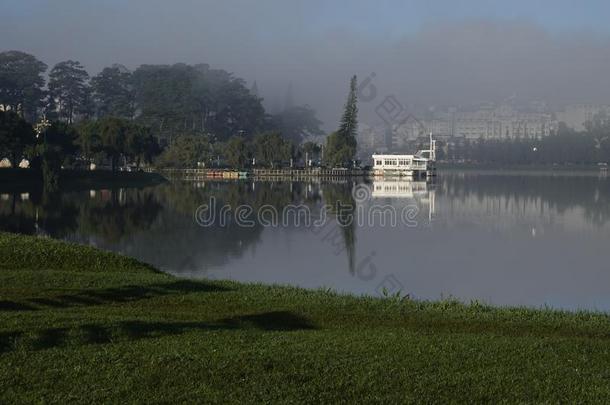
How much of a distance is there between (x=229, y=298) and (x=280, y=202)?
3581 cm

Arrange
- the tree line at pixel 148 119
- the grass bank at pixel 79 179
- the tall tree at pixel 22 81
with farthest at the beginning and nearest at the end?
the tall tree at pixel 22 81 < the tree line at pixel 148 119 < the grass bank at pixel 79 179

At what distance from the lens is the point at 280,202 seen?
157 feet

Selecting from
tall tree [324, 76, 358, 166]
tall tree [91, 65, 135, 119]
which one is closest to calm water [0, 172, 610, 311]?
tall tree [324, 76, 358, 166]

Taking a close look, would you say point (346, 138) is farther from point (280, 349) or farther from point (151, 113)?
point (280, 349)

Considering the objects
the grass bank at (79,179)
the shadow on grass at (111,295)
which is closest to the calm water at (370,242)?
the shadow on grass at (111,295)

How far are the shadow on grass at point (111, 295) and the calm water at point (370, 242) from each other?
5.16 metres

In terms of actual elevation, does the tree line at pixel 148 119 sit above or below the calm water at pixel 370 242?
above

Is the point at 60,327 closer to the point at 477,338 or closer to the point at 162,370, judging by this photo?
the point at 162,370

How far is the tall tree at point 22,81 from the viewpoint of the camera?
100231mm

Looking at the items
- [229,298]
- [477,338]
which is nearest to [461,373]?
[477,338]

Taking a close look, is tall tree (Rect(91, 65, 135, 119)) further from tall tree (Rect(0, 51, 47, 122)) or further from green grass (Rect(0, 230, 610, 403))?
green grass (Rect(0, 230, 610, 403))

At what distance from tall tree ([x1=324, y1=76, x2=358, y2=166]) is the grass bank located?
2922cm

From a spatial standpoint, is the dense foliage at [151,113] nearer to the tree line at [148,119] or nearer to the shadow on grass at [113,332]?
the tree line at [148,119]

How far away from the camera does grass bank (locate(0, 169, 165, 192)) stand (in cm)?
5525
